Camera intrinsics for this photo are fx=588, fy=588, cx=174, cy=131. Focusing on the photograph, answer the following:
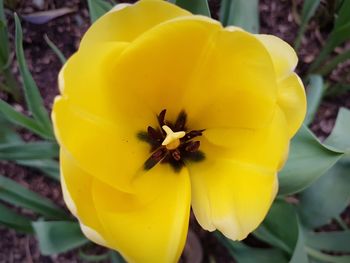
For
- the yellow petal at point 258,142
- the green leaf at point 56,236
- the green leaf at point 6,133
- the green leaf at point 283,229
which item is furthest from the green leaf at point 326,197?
the green leaf at point 6,133

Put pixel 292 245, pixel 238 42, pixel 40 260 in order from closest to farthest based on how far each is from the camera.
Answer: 1. pixel 238 42
2. pixel 292 245
3. pixel 40 260

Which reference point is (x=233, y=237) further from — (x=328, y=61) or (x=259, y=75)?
(x=328, y=61)

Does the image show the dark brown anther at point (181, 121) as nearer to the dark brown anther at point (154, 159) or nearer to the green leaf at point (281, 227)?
the dark brown anther at point (154, 159)

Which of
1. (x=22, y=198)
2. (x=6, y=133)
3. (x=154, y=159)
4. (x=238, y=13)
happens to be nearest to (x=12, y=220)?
(x=22, y=198)

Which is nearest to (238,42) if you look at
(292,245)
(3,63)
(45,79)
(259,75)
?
(259,75)

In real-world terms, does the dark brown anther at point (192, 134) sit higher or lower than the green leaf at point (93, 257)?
higher

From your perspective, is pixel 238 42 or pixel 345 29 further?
pixel 345 29

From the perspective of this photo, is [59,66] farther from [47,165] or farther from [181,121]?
[181,121]
